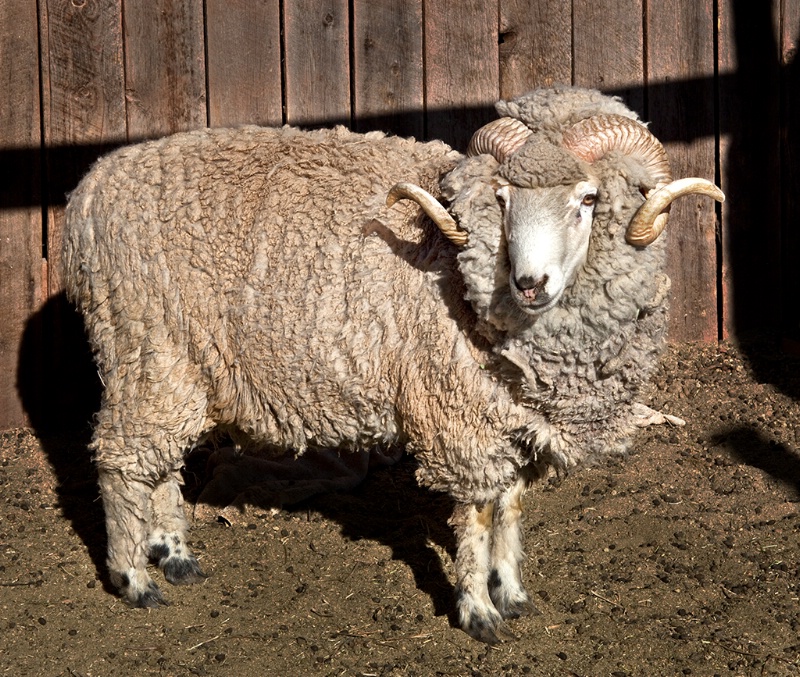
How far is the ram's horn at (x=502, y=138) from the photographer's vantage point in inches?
145

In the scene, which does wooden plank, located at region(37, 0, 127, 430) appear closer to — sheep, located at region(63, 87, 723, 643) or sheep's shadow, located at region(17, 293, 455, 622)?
sheep's shadow, located at region(17, 293, 455, 622)

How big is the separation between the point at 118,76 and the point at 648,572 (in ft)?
12.2

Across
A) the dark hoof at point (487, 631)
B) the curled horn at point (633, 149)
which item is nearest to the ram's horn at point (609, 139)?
the curled horn at point (633, 149)

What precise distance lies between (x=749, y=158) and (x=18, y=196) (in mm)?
4157

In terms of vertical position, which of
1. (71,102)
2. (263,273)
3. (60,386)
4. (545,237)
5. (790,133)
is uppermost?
(71,102)

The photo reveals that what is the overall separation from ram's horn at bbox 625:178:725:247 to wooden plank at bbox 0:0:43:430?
350 cm

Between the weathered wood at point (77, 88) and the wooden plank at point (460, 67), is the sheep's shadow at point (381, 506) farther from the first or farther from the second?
the wooden plank at point (460, 67)

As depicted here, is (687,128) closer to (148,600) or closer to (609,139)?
(609,139)

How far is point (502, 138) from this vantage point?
370 cm

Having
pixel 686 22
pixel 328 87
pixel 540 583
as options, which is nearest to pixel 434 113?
pixel 328 87

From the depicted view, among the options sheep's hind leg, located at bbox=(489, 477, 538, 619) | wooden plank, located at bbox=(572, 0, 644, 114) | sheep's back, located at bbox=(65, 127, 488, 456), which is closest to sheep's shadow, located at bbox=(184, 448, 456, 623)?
sheep's hind leg, located at bbox=(489, 477, 538, 619)

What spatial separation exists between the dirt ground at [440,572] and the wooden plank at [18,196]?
1.62ft

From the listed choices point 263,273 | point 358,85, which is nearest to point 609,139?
point 263,273

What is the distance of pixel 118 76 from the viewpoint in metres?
5.61
